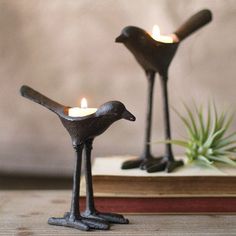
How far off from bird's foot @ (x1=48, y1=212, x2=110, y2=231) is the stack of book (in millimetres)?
68

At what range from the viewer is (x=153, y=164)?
0.87m

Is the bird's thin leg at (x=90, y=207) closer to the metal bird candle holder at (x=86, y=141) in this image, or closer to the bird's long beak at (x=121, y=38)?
the metal bird candle holder at (x=86, y=141)

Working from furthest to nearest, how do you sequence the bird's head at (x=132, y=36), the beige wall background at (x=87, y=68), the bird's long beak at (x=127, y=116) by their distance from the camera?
1. the beige wall background at (x=87, y=68)
2. the bird's head at (x=132, y=36)
3. the bird's long beak at (x=127, y=116)

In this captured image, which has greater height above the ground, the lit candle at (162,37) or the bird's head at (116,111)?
the lit candle at (162,37)

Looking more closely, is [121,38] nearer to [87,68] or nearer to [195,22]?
[195,22]

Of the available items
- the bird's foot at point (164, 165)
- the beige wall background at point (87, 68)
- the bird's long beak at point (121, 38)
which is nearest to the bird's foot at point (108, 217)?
the bird's foot at point (164, 165)

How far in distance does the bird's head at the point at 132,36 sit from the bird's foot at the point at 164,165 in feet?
0.69

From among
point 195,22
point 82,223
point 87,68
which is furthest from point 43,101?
point 87,68

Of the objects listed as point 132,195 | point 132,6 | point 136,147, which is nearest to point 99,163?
point 132,195

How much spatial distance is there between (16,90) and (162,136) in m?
0.39

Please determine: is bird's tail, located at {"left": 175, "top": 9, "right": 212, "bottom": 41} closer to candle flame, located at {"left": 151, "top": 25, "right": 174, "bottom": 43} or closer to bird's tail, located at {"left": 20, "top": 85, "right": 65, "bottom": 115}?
candle flame, located at {"left": 151, "top": 25, "right": 174, "bottom": 43}

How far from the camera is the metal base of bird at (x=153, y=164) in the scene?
0.85 meters

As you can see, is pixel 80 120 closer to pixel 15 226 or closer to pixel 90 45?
pixel 15 226

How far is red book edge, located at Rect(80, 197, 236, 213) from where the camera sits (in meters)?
0.81
